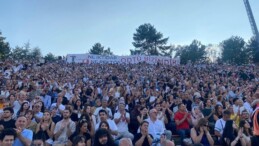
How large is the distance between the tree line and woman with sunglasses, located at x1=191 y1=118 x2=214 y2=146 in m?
35.4

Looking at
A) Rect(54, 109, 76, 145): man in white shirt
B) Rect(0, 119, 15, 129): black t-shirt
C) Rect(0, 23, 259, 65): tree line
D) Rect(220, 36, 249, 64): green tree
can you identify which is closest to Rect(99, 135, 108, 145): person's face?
Rect(54, 109, 76, 145): man in white shirt

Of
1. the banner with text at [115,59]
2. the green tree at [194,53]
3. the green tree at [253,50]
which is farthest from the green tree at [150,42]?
the banner with text at [115,59]

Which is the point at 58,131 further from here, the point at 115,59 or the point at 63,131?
the point at 115,59

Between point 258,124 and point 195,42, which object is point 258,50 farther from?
point 258,124

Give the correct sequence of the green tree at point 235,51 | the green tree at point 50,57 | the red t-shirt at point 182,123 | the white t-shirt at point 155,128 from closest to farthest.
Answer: the white t-shirt at point 155,128
the red t-shirt at point 182,123
the green tree at point 235,51
the green tree at point 50,57

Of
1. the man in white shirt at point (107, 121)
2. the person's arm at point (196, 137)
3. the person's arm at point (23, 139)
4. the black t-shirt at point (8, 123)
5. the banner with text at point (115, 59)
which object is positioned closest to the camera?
the person's arm at point (23, 139)

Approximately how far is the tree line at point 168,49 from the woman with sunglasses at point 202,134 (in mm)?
35403

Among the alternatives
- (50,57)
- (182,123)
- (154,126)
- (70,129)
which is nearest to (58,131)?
(70,129)

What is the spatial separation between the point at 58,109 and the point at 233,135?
16.9 feet

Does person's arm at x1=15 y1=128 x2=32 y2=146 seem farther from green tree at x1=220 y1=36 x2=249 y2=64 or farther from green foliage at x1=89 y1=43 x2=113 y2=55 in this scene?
green foliage at x1=89 y1=43 x2=113 y2=55

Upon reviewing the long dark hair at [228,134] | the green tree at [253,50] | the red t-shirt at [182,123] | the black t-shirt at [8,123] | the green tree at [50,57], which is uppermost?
the green tree at [50,57]

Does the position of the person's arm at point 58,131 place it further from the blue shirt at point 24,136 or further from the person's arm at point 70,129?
the blue shirt at point 24,136

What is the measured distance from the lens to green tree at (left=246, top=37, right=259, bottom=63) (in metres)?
47.7

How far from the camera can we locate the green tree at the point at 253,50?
4770cm
